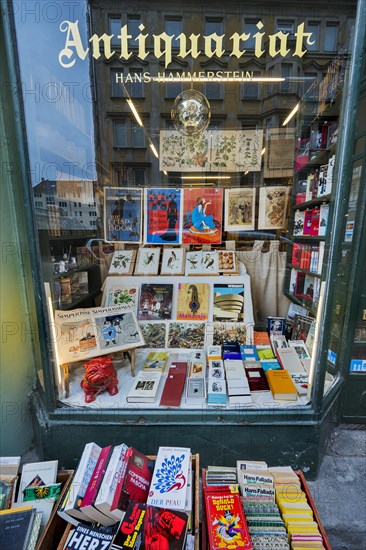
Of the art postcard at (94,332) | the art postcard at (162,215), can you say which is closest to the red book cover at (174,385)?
the art postcard at (94,332)

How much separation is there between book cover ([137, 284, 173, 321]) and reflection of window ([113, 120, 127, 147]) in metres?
1.27

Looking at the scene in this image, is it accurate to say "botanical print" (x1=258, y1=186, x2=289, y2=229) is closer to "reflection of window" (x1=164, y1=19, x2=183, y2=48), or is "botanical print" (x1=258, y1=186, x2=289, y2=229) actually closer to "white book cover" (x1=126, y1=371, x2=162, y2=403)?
"reflection of window" (x1=164, y1=19, x2=183, y2=48)

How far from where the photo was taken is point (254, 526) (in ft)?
3.69

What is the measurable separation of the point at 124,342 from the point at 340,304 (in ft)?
5.54

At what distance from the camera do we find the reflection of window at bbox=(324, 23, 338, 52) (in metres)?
1.68

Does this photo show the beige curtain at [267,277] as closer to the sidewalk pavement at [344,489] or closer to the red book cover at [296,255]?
the red book cover at [296,255]

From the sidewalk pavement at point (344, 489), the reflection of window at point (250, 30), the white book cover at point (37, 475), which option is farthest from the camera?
the reflection of window at point (250, 30)

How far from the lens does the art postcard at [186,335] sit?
2.46m

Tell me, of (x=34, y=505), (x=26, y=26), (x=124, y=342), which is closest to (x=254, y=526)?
(x=34, y=505)

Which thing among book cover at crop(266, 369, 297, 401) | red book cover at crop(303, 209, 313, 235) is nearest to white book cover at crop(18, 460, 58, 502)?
book cover at crop(266, 369, 297, 401)

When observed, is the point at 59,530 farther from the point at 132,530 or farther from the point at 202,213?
the point at 202,213

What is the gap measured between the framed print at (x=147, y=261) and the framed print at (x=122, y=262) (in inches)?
2.2

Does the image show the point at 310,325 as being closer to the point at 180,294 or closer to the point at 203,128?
the point at 180,294

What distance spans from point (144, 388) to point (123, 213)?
Answer: 149 cm
